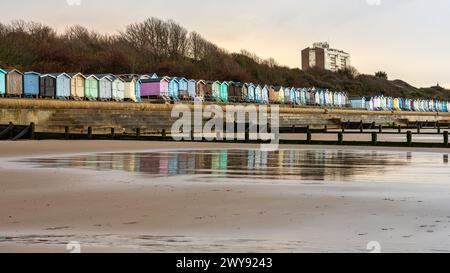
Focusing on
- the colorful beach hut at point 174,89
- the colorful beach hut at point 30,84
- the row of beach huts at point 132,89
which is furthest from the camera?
the colorful beach hut at point 174,89

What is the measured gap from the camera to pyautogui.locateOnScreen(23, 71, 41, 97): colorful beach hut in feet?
164

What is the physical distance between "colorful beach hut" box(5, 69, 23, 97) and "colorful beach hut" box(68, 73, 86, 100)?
555 centimetres

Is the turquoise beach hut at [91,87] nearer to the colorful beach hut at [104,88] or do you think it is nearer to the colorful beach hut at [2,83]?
the colorful beach hut at [104,88]

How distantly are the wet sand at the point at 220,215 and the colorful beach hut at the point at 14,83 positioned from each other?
122 ft

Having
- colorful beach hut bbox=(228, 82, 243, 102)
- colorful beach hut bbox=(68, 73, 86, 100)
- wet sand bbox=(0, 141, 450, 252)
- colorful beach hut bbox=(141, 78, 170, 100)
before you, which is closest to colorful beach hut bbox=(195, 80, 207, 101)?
colorful beach hut bbox=(141, 78, 170, 100)

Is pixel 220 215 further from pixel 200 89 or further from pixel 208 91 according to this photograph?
pixel 208 91

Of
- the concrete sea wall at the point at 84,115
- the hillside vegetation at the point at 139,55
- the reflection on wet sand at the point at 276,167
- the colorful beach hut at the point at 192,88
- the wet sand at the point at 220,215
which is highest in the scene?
the hillside vegetation at the point at 139,55

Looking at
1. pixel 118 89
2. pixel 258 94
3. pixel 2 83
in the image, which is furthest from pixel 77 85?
pixel 258 94

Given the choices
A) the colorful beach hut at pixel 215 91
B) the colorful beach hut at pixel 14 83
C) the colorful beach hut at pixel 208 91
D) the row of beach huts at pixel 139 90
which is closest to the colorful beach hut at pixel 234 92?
the row of beach huts at pixel 139 90

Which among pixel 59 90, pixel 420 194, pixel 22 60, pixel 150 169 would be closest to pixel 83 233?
pixel 420 194

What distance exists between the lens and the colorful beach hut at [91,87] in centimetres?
5622

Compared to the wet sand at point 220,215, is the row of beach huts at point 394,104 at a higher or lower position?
higher

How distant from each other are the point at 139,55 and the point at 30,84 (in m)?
64.8

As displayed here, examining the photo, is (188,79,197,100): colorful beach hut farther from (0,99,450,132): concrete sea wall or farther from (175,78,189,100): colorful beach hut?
(0,99,450,132): concrete sea wall
